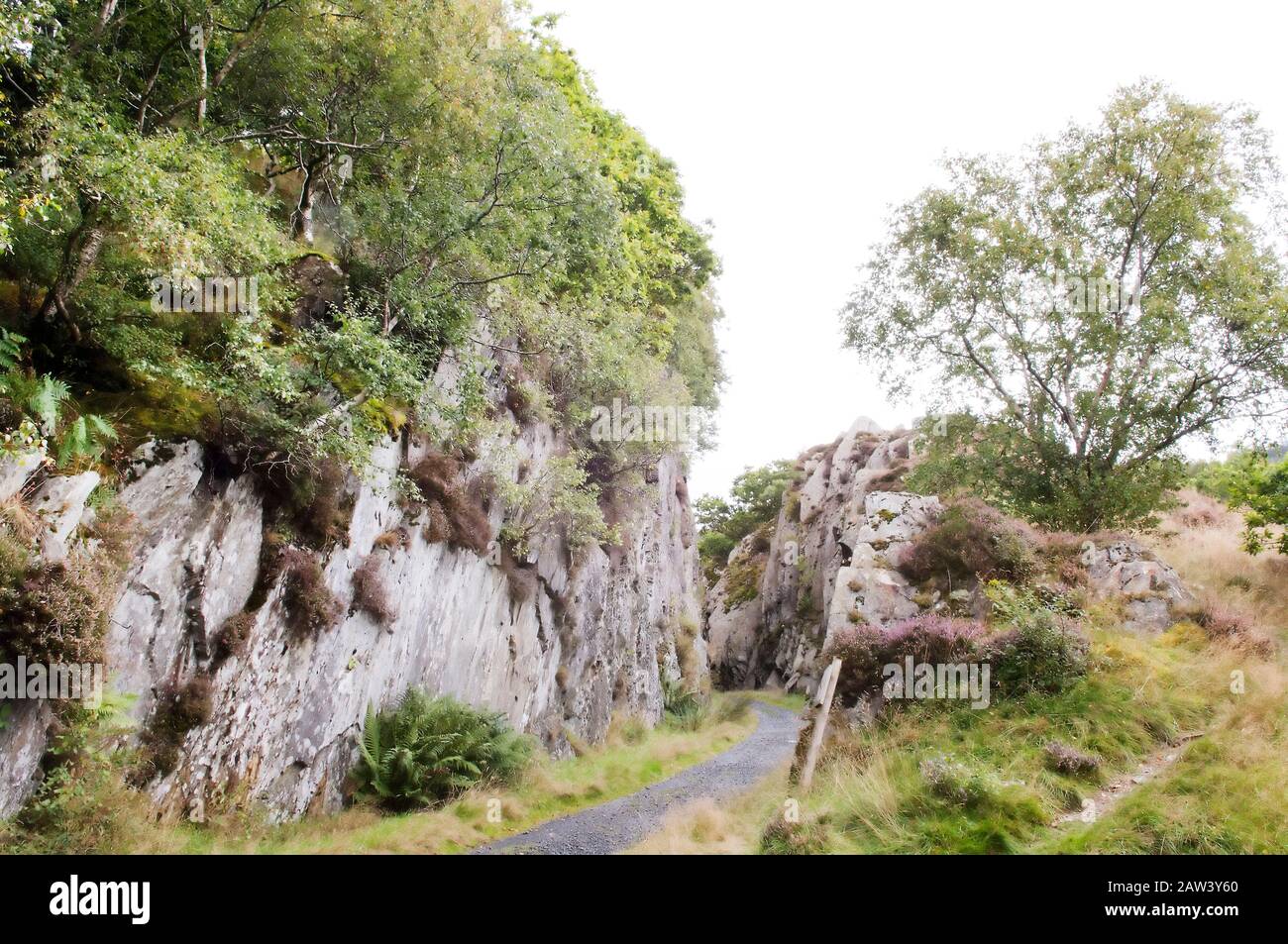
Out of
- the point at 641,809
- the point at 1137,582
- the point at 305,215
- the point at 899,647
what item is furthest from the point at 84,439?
the point at 1137,582

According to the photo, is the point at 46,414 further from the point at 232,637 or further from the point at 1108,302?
the point at 1108,302

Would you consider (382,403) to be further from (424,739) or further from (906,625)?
(906,625)

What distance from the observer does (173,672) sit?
8.18 m

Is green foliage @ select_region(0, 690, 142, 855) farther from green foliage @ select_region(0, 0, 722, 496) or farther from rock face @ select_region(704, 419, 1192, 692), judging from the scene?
rock face @ select_region(704, 419, 1192, 692)

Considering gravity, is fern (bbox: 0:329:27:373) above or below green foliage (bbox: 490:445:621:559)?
above

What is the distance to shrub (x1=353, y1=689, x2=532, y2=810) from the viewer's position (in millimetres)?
11047

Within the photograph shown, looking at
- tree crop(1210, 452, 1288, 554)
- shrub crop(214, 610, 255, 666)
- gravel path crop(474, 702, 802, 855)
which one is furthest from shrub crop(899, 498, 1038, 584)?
shrub crop(214, 610, 255, 666)

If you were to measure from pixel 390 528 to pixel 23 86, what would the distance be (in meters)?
8.64

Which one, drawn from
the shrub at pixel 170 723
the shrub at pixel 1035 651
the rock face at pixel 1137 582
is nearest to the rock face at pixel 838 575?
the rock face at pixel 1137 582

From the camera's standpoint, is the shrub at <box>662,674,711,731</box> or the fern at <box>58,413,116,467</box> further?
the shrub at <box>662,674,711,731</box>

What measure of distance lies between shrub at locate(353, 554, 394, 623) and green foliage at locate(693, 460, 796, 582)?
43373 millimetres

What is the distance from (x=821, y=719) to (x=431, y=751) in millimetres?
7444
